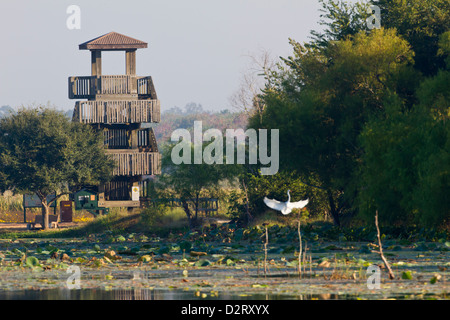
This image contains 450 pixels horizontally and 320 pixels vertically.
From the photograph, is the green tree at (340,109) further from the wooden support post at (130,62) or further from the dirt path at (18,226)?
the wooden support post at (130,62)

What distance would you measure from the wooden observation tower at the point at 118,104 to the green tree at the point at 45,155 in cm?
163

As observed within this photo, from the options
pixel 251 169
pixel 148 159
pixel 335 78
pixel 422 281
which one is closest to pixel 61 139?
pixel 148 159

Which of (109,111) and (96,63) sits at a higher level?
(96,63)

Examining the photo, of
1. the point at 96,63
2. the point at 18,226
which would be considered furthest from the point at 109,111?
the point at 18,226

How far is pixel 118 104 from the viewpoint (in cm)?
4984

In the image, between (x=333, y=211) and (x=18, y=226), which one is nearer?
(x=333, y=211)

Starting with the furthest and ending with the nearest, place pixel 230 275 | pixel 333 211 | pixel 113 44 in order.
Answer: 1. pixel 113 44
2. pixel 333 211
3. pixel 230 275

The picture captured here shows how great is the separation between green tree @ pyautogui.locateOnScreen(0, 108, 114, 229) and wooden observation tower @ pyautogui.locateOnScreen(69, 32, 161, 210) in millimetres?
1628

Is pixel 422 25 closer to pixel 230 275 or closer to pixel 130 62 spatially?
pixel 230 275

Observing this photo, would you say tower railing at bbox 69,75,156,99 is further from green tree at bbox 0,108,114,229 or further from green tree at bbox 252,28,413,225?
green tree at bbox 252,28,413,225

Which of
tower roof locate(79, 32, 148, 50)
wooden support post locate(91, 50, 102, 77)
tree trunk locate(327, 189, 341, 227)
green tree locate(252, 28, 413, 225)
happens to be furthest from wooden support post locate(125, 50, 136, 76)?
tree trunk locate(327, 189, 341, 227)

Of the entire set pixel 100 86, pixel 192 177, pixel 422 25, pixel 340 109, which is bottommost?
pixel 192 177

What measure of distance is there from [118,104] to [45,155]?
223 inches

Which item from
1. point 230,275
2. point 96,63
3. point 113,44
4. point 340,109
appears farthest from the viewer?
point 96,63
